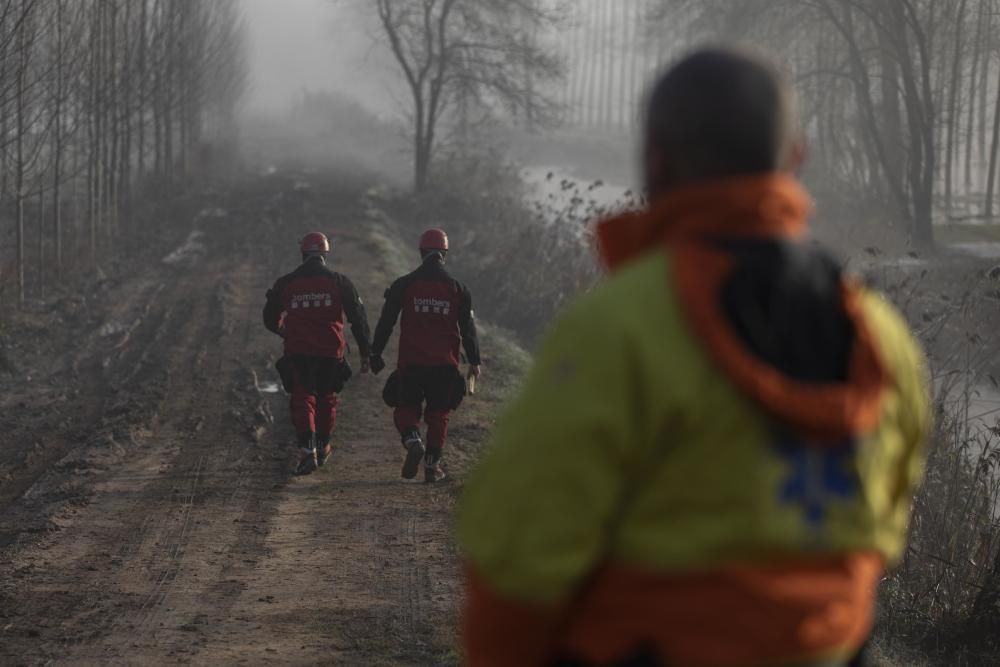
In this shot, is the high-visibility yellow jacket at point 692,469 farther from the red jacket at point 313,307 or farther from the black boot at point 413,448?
the red jacket at point 313,307

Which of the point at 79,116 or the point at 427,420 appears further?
the point at 79,116

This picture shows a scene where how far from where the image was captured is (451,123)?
42.2 metres

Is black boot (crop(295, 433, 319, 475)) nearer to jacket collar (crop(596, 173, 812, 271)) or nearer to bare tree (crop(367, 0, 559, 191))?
jacket collar (crop(596, 173, 812, 271))

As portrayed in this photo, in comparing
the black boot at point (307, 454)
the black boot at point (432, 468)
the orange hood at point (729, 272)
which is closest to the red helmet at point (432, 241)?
the black boot at point (432, 468)

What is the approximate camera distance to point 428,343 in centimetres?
1020

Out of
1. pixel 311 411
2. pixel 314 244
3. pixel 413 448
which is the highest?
pixel 314 244

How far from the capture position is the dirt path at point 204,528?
6.95m

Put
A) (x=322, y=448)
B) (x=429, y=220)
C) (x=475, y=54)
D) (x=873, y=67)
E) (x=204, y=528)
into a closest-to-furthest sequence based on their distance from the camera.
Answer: (x=204, y=528)
(x=322, y=448)
(x=429, y=220)
(x=475, y=54)
(x=873, y=67)

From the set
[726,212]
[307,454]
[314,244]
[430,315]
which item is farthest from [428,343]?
[726,212]

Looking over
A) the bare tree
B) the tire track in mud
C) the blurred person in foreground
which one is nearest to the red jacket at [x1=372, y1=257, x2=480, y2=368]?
the tire track in mud

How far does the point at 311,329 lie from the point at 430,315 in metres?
1.25

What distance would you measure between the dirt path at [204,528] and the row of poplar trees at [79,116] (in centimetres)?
431

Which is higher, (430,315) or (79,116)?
(79,116)

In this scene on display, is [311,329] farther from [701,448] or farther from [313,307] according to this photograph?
[701,448]
